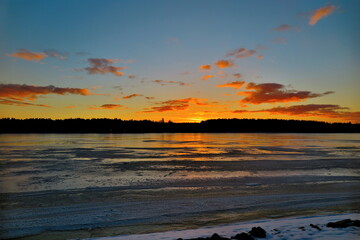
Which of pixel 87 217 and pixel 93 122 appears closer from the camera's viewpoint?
pixel 87 217

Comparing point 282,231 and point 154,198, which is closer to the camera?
point 282,231

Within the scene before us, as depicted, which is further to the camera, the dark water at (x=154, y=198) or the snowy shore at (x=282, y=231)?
the dark water at (x=154, y=198)

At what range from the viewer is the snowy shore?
6.28m

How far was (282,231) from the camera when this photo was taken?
22.0 feet

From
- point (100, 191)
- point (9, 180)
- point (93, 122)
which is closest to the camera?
point (100, 191)

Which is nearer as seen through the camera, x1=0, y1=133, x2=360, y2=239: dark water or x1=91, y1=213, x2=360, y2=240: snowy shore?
x1=91, y1=213, x2=360, y2=240: snowy shore

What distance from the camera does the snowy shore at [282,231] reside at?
6.28m

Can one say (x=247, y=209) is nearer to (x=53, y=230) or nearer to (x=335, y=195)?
(x=335, y=195)

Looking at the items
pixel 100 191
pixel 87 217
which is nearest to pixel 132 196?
pixel 100 191

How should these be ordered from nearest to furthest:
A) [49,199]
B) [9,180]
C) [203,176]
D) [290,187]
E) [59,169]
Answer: [49,199] → [290,187] → [9,180] → [203,176] → [59,169]

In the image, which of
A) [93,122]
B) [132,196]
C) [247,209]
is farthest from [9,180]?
[93,122]

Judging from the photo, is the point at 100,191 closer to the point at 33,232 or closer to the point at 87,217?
the point at 87,217

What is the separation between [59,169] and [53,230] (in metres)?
11.0

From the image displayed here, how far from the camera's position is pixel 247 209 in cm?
897
